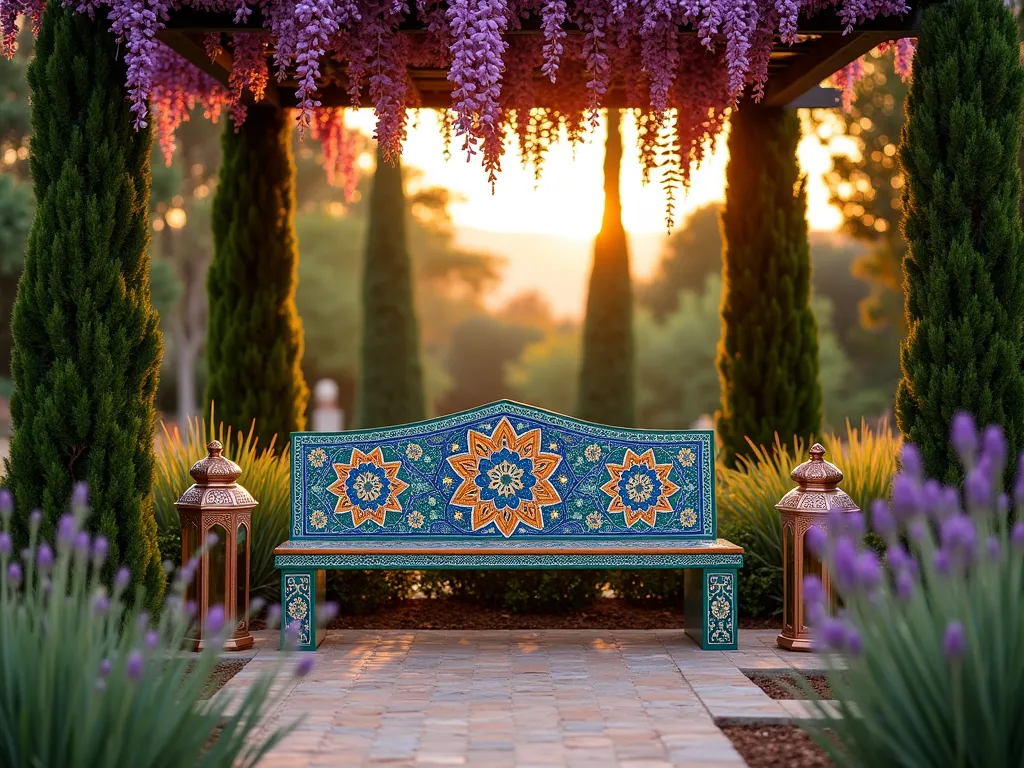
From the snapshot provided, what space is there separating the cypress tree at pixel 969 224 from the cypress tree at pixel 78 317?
13.1 ft

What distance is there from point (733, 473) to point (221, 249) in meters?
4.08

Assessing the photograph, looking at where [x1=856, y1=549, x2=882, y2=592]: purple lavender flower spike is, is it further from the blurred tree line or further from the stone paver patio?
the blurred tree line

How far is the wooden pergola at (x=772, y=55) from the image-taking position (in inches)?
233

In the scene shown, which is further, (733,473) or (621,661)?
(733,473)

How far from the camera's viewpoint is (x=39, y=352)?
581 centimetres

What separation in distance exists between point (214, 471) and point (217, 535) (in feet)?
1.10

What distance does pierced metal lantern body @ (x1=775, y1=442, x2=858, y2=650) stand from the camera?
19.5 feet

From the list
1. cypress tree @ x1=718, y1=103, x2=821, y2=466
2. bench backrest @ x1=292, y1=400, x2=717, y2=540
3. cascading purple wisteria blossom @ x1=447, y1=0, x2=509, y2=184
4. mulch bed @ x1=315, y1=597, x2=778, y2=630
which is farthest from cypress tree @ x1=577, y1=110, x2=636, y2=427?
cascading purple wisteria blossom @ x1=447, y1=0, x2=509, y2=184

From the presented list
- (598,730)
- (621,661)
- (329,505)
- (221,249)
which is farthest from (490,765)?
(221,249)

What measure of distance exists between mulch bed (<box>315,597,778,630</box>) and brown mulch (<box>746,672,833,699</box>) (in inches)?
56.0

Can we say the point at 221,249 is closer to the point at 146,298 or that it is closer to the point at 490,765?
the point at 146,298

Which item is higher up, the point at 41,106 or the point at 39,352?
the point at 41,106

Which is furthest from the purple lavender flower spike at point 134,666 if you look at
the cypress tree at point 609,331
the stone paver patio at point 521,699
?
the cypress tree at point 609,331

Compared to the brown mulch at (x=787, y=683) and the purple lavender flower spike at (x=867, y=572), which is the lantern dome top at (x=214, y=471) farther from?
the purple lavender flower spike at (x=867, y=572)
